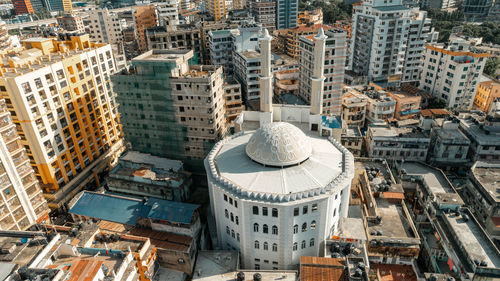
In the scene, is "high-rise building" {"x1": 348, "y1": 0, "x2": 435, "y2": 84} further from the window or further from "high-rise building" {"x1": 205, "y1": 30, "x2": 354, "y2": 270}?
the window

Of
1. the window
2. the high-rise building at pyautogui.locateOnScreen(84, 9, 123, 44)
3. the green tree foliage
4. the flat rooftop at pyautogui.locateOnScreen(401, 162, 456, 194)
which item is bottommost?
the flat rooftop at pyautogui.locateOnScreen(401, 162, 456, 194)

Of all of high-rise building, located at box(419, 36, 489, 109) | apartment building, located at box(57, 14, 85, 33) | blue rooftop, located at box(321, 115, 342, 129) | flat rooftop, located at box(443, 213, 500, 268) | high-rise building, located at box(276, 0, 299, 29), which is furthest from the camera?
high-rise building, located at box(276, 0, 299, 29)

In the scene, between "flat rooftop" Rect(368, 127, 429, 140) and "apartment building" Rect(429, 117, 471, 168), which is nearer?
"apartment building" Rect(429, 117, 471, 168)

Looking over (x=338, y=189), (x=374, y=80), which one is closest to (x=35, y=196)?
(x=338, y=189)

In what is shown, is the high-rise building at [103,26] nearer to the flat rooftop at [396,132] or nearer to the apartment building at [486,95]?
the flat rooftop at [396,132]

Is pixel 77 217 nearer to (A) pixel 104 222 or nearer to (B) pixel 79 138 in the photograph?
(A) pixel 104 222

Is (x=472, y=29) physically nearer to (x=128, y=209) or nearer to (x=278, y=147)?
(x=278, y=147)

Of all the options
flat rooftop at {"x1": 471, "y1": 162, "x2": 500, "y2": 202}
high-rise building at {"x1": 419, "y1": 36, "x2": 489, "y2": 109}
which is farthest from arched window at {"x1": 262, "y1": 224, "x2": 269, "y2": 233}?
high-rise building at {"x1": 419, "y1": 36, "x2": 489, "y2": 109}

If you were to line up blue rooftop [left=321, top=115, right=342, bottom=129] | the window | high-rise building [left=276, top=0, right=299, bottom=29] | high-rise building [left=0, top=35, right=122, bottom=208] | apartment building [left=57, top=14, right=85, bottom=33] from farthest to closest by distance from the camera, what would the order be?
high-rise building [left=276, top=0, right=299, bottom=29] → apartment building [left=57, top=14, right=85, bottom=33] → blue rooftop [left=321, top=115, right=342, bottom=129] → high-rise building [left=0, top=35, right=122, bottom=208] → the window
